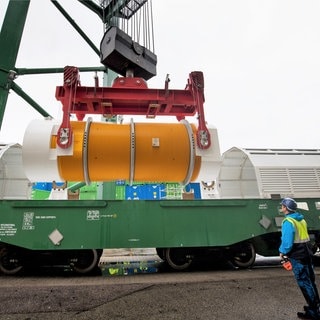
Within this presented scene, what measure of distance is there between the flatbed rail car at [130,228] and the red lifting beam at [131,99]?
11.5ft

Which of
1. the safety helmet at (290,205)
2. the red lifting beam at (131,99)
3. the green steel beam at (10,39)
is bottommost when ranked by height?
the safety helmet at (290,205)

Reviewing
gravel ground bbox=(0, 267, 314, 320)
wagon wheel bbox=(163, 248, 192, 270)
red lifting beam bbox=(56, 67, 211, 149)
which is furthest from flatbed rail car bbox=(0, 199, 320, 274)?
red lifting beam bbox=(56, 67, 211, 149)

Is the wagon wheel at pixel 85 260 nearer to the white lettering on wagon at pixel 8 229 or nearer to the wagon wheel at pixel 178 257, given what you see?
the white lettering on wagon at pixel 8 229

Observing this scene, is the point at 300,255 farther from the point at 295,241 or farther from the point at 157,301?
the point at 157,301

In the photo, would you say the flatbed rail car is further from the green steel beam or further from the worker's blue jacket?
the worker's blue jacket

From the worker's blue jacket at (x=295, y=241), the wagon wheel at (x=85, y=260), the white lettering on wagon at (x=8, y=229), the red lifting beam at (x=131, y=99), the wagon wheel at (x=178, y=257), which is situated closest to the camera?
A: the red lifting beam at (x=131, y=99)

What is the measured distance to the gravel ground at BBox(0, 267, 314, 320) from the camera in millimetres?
2748

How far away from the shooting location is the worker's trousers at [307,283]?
287 centimetres

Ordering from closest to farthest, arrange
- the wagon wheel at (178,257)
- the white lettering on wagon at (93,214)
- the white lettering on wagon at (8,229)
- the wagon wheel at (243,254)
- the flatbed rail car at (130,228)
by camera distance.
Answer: the white lettering on wagon at (8,229)
the flatbed rail car at (130,228)
the white lettering on wagon at (93,214)
the wagon wheel at (178,257)
the wagon wheel at (243,254)

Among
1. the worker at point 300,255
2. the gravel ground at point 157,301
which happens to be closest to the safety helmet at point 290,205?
the worker at point 300,255

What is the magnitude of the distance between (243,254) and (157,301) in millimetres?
3631

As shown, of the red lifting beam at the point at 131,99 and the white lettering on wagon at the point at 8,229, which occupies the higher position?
the red lifting beam at the point at 131,99

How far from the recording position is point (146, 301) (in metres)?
3.14

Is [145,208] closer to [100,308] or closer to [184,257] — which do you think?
[184,257]
